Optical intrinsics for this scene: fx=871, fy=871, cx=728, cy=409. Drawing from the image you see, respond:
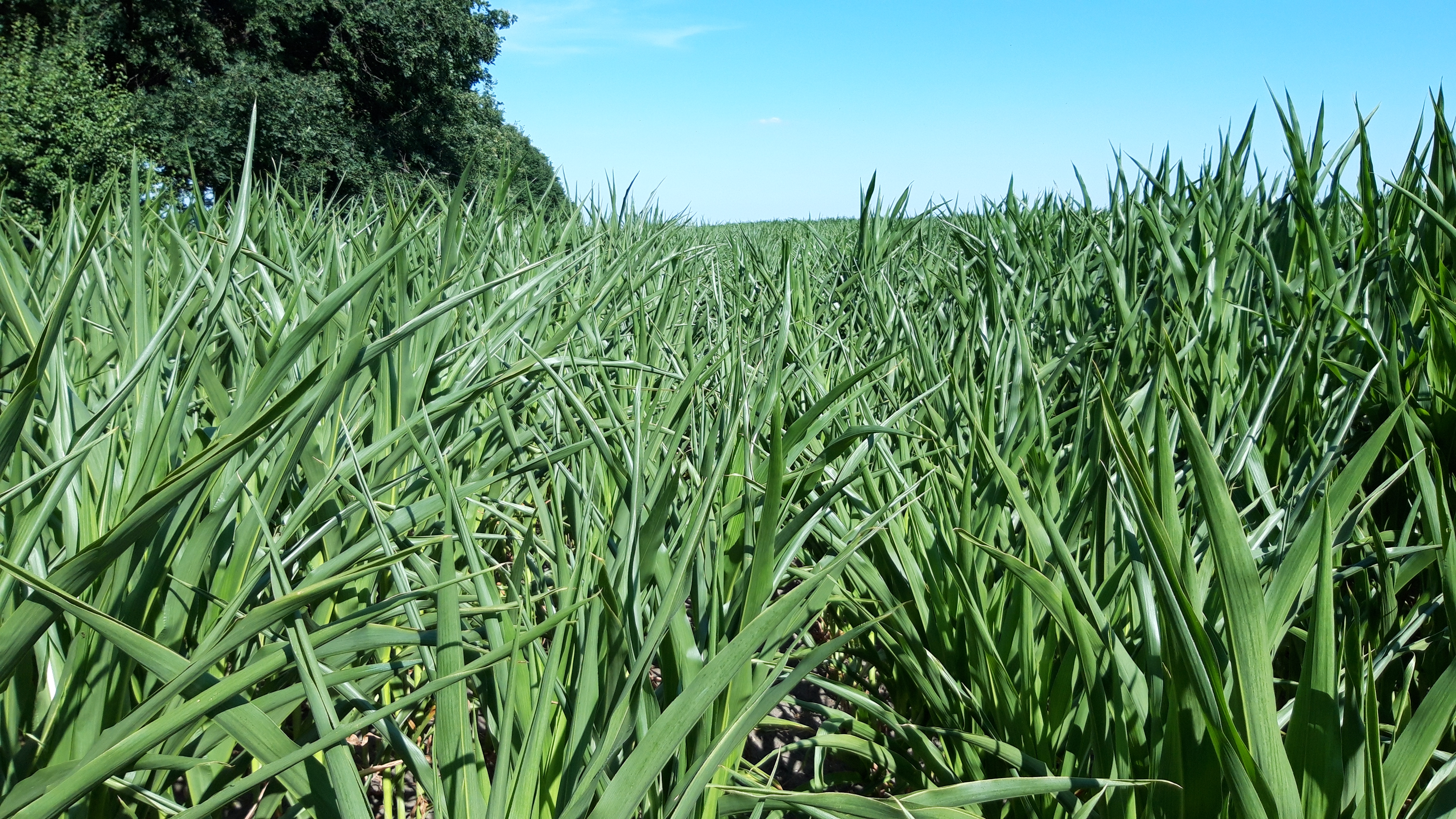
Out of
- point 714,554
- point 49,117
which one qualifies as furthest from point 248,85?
point 714,554

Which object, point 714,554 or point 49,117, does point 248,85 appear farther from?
point 714,554

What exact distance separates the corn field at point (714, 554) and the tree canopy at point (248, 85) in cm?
1278

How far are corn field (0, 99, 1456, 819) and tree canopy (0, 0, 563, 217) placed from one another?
12.8 meters

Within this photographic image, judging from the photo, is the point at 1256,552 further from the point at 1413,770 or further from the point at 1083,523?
the point at 1413,770

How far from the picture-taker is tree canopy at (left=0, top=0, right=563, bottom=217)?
1316 cm

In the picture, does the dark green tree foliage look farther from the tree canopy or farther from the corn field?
the corn field

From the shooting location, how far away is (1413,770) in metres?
0.62

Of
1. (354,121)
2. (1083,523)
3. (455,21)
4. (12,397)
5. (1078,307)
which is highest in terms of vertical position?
(455,21)

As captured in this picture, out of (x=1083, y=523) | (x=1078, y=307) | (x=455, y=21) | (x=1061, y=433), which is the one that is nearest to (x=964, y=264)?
(x=1078, y=307)

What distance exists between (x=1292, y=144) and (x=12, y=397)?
6.80ft

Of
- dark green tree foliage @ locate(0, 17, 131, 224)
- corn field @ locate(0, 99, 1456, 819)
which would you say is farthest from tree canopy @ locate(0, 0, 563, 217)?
corn field @ locate(0, 99, 1456, 819)

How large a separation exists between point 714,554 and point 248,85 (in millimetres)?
17965

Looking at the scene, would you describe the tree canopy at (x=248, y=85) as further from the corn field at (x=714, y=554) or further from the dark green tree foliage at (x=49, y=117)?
the corn field at (x=714, y=554)

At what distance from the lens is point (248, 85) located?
1555 cm
